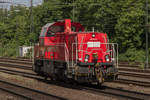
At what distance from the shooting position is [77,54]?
41.1 ft

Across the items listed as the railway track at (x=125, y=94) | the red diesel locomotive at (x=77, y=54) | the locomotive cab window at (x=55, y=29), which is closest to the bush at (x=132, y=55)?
the locomotive cab window at (x=55, y=29)

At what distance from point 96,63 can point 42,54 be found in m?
4.61

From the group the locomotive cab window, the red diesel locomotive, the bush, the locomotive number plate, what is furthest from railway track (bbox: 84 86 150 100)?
the bush

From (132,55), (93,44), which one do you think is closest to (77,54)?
(93,44)

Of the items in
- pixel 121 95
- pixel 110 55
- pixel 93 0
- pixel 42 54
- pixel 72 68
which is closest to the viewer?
pixel 121 95

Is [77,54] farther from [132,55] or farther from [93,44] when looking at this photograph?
[132,55]

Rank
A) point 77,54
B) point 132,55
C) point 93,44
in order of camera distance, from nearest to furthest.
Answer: point 77,54, point 93,44, point 132,55

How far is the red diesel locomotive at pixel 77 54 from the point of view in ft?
39.3

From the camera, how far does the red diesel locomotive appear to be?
39.3ft

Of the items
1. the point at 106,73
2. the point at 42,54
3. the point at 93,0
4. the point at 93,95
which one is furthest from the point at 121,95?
the point at 93,0

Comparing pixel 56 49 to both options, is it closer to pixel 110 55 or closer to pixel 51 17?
pixel 110 55

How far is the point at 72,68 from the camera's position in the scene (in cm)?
1207

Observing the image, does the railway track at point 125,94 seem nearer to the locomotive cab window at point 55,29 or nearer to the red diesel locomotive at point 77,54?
the red diesel locomotive at point 77,54

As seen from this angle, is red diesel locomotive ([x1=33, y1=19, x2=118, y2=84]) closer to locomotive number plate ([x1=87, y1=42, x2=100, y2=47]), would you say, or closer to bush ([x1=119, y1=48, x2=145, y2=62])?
locomotive number plate ([x1=87, y1=42, x2=100, y2=47])
